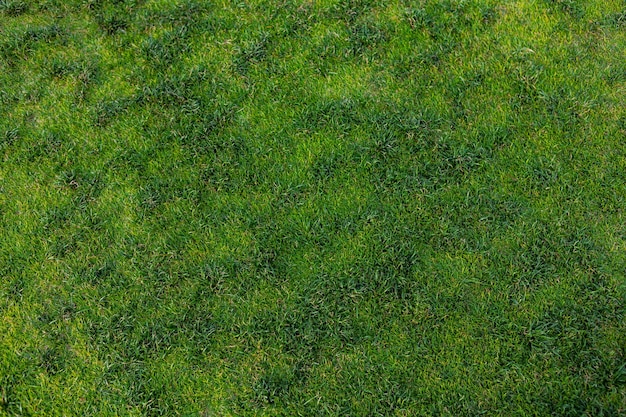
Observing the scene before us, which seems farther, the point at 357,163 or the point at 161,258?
the point at 357,163

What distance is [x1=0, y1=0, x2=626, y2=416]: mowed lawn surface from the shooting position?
342cm

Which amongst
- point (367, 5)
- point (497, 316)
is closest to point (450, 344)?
point (497, 316)

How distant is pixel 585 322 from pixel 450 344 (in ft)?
2.66

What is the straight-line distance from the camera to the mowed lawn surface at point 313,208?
11.2 ft

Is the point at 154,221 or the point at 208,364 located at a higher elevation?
the point at 154,221

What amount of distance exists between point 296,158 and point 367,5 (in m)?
1.75

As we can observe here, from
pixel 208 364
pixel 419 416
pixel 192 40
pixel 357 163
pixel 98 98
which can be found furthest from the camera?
pixel 192 40

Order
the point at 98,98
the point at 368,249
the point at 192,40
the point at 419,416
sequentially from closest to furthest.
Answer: the point at 419,416
the point at 368,249
the point at 98,98
the point at 192,40

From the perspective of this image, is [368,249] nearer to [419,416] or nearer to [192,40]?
[419,416]

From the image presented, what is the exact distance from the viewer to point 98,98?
15.4 ft

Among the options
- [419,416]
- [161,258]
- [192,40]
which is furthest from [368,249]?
[192,40]

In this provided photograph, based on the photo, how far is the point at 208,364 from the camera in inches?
138

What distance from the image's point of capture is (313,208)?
13.3 ft

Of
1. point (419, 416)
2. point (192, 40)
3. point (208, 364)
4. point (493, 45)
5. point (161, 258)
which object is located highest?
point (192, 40)
